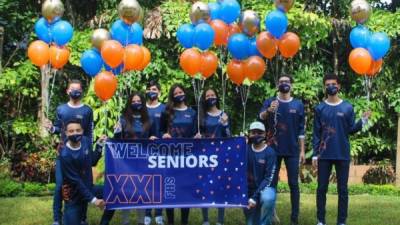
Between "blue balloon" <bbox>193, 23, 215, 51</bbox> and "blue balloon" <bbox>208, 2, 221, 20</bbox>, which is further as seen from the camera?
"blue balloon" <bbox>208, 2, 221, 20</bbox>

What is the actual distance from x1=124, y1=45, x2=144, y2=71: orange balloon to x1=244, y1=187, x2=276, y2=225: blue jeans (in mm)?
2162

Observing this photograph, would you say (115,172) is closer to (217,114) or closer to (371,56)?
(217,114)

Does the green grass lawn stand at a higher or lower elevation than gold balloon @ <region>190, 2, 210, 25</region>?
lower

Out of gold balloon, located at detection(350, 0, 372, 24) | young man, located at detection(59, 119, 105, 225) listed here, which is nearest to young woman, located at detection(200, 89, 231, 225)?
young man, located at detection(59, 119, 105, 225)

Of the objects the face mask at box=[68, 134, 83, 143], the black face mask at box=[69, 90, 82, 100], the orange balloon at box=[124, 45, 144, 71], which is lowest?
the face mask at box=[68, 134, 83, 143]

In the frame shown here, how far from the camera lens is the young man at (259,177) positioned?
19.7 ft

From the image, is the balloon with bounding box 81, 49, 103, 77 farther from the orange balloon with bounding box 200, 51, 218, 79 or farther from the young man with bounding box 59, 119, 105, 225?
the young man with bounding box 59, 119, 105, 225

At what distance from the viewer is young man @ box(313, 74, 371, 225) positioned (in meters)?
6.46

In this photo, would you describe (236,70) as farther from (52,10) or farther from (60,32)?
(52,10)

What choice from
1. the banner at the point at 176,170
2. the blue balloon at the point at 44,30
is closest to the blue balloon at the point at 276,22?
the banner at the point at 176,170

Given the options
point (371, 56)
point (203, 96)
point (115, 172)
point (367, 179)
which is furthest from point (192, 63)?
point (367, 179)

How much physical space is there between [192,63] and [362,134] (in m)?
6.95

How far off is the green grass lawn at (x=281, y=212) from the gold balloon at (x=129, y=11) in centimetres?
242

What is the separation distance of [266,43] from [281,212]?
2.41 m
